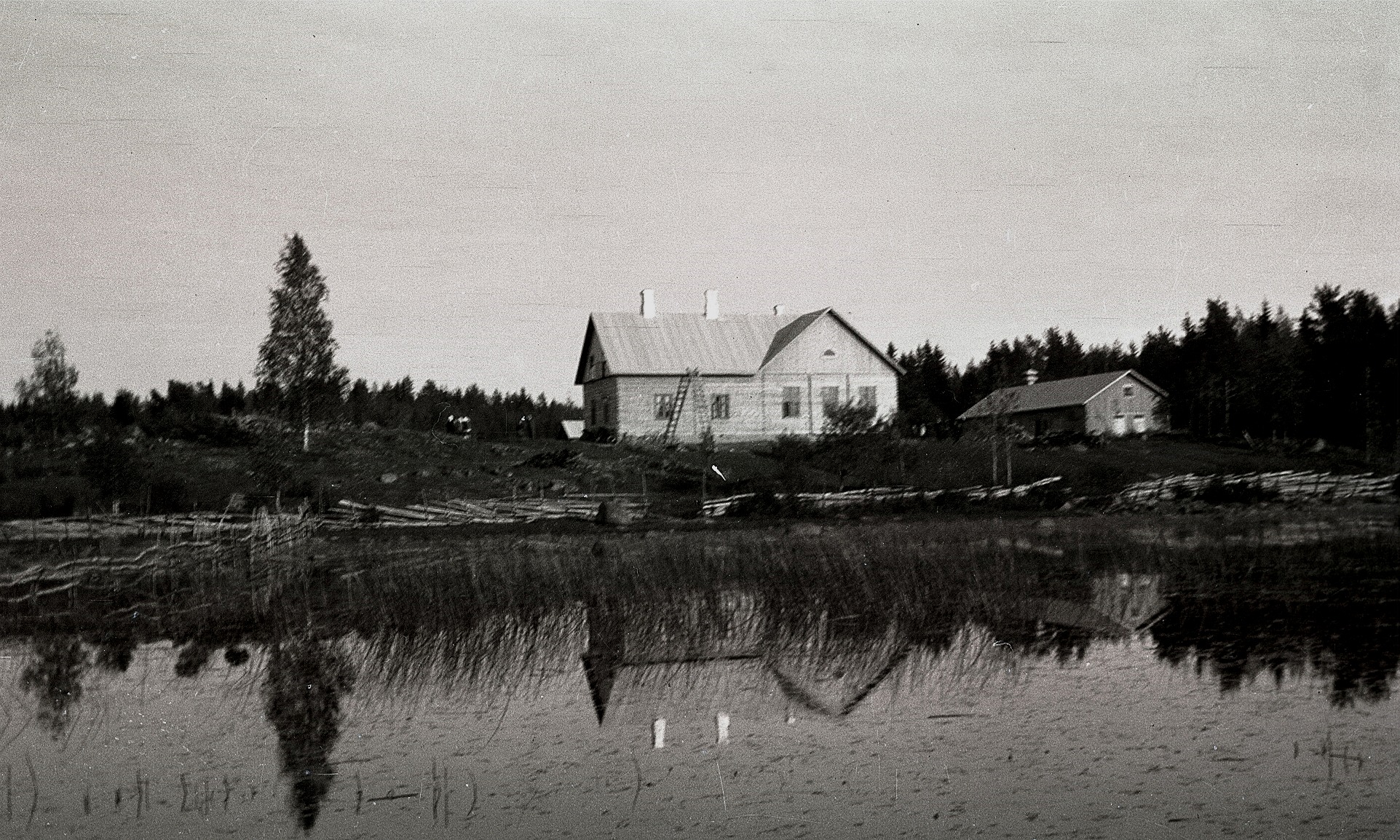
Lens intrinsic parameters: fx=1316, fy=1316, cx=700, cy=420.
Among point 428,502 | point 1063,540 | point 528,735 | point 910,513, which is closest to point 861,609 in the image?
point 528,735

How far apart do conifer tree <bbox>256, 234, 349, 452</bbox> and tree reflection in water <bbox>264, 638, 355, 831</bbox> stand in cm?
2466

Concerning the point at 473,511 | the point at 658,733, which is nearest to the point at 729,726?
the point at 658,733

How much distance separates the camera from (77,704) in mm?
13508

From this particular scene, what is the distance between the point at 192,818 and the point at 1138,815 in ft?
21.8

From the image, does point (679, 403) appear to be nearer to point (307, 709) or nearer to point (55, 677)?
point (55, 677)

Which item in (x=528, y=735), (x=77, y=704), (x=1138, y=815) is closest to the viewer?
(x=1138, y=815)

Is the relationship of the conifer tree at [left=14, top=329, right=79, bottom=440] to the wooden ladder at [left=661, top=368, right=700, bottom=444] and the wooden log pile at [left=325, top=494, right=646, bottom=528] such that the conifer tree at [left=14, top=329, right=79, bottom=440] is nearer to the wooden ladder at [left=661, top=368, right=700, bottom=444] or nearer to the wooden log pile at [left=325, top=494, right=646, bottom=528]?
the wooden log pile at [left=325, top=494, right=646, bottom=528]

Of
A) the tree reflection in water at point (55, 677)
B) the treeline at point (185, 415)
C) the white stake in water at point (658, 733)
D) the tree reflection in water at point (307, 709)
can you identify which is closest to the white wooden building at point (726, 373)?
the treeline at point (185, 415)

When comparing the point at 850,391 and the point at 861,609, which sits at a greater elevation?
the point at 850,391

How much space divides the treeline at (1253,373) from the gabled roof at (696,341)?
6031 mm

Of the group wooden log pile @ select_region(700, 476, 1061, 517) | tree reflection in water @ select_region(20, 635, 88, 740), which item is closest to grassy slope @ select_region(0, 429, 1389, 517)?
wooden log pile @ select_region(700, 476, 1061, 517)

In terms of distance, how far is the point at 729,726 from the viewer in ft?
39.2

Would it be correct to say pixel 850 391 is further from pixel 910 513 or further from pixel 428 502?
pixel 428 502

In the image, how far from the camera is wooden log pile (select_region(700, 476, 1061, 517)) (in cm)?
3338
